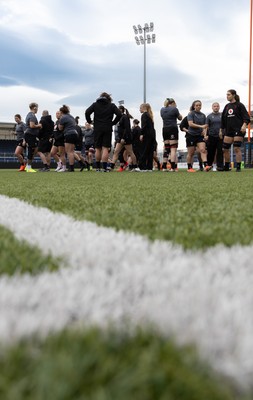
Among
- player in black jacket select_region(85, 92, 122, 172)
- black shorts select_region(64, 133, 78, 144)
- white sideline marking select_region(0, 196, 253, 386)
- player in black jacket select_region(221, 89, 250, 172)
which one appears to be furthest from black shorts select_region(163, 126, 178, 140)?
white sideline marking select_region(0, 196, 253, 386)

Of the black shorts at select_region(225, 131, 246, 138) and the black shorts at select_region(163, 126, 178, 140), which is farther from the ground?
the black shorts at select_region(163, 126, 178, 140)

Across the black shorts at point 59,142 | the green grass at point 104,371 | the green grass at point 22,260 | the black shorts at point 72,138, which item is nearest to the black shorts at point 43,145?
the black shorts at point 59,142

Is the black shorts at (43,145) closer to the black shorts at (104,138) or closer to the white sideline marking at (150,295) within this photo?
the black shorts at (104,138)

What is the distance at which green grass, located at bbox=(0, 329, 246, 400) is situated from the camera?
0.53 meters

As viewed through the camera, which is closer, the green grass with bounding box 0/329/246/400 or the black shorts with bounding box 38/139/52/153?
the green grass with bounding box 0/329/246/400

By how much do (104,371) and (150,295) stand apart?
0.35 m

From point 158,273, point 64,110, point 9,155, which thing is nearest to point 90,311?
point 158,273

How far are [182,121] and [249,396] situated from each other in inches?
445

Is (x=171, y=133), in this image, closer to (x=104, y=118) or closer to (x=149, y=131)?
(x=149, y=131)

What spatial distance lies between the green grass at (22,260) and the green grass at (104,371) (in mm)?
435

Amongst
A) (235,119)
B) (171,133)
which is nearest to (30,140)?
(171,133)

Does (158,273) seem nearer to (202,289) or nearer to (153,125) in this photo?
(202,289)

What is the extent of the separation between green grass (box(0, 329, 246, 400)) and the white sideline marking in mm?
36

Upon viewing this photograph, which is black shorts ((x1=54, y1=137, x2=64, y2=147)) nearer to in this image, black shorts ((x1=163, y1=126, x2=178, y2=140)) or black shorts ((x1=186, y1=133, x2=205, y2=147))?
black shorts ((x1=163, y1=126, x2=178, y2=140))
